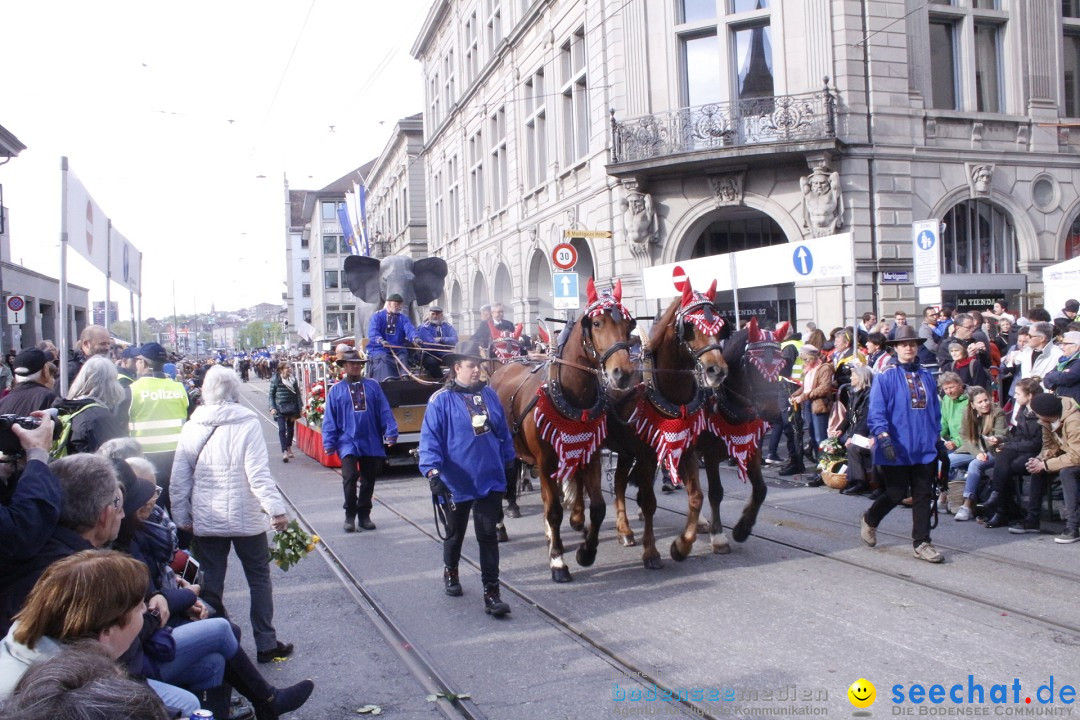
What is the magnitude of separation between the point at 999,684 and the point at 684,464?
3.30m

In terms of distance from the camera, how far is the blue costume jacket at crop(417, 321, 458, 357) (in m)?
12.1

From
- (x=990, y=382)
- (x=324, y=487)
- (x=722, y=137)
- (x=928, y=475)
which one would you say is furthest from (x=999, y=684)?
(x=722, y=137)

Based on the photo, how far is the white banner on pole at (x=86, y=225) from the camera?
8.27 m

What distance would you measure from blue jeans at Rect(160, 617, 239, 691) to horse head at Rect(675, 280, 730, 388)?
416cm

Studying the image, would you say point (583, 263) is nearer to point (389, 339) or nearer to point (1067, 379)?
point (389, 339)

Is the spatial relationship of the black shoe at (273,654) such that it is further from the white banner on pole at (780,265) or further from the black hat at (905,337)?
the white banner on pole at (780,265)

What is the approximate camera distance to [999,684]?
178 inches

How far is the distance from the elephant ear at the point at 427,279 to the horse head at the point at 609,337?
7008 mm

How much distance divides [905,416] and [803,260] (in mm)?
5846

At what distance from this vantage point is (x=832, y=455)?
11.3 m

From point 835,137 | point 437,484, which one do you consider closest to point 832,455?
point 437,484

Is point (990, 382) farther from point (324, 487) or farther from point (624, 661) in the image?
point (324, 487)

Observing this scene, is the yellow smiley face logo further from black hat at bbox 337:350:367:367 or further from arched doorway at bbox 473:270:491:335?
arched doorway at bbox 473:270:491:335

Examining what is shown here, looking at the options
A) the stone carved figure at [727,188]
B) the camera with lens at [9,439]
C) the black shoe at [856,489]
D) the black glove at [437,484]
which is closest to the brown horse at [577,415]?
the black glove at [437,484]
